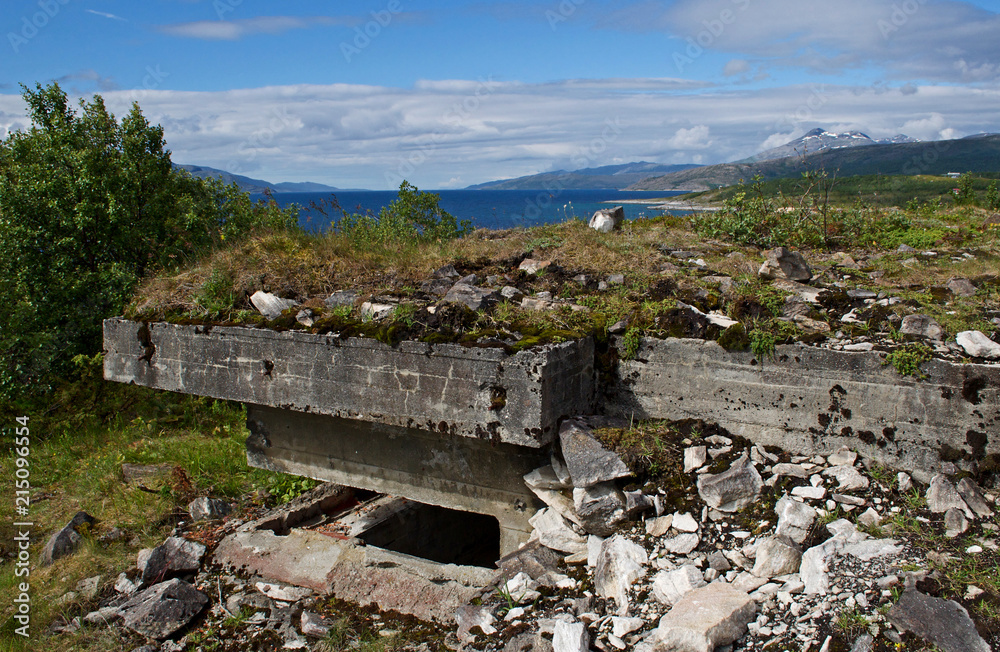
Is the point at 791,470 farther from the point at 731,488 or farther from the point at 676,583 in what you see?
the point at 676,583

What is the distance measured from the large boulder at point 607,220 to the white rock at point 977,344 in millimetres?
4581

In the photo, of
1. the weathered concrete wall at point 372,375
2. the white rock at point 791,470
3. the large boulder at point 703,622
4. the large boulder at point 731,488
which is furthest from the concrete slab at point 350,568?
the white rock at point 791,470

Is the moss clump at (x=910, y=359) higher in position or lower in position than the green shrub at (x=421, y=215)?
lower

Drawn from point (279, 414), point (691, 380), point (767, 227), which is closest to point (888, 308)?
point (691, 380)

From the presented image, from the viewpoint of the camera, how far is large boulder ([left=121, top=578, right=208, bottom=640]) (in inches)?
187

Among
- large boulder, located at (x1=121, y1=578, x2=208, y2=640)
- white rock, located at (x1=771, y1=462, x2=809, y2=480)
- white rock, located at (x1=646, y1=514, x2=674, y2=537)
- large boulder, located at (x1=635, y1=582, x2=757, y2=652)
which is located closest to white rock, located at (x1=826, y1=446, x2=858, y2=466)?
white rock, located at (x1=771, y1=462, x2=809, y2=480)

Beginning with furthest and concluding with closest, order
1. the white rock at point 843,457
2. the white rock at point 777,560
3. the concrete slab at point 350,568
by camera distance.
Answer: the concrete slab at point 350,568, the white rock at point 843,457, the white rock at point 777,560

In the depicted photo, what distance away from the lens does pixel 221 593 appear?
5148 mm

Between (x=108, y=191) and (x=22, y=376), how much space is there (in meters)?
3.16

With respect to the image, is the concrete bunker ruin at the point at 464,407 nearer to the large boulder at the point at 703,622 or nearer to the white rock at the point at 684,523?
the white rock at the point at 684,523

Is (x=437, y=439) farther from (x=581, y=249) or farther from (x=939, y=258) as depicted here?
(x=939, y=258)

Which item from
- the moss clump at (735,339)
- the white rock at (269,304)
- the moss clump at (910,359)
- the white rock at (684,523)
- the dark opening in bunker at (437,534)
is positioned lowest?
the dark opening in bunker at (437,534)

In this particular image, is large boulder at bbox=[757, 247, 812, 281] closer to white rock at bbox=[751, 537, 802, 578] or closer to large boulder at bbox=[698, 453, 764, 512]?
large boulder at bbox=[698, 453, 764, 512]

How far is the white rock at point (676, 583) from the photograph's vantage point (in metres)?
3.47
